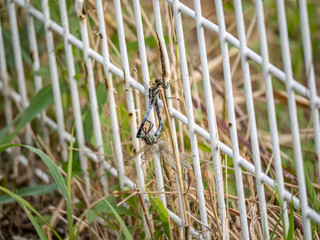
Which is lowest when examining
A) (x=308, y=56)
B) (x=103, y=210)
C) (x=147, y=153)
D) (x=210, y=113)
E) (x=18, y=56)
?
(x=103, y=210)

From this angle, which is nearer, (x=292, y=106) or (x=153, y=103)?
(x=292, y=106)

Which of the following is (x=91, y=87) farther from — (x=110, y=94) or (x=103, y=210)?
(x=103, y=210)

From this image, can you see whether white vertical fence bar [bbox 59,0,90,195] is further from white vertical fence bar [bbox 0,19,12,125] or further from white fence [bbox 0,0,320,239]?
white vertical fence bar [bbox 0,19,12,125]

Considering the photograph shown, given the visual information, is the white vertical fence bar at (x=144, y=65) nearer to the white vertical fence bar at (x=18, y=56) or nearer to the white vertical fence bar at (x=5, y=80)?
the white vertical fence bar at (x=18, y=56)

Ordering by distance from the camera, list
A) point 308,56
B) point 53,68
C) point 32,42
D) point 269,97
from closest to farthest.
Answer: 1. point 308,56
2. point 269,97
3. point 53,68
4. point 32,42

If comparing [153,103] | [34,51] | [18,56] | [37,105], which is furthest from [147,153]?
[18,56]

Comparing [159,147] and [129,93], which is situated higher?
[129,93]

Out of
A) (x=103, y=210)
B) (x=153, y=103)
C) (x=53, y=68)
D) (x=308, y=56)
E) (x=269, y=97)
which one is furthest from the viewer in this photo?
(x=53, y=68)

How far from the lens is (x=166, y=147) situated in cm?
134

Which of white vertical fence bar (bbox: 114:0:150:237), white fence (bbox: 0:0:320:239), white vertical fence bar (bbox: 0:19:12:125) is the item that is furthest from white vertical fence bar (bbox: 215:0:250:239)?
white vertical fence bar (bbox: 0:19:12:125)

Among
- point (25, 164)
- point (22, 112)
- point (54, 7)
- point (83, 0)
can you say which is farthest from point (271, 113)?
point (25, 164)

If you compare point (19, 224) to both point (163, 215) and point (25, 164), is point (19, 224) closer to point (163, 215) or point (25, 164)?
point (25, 164)

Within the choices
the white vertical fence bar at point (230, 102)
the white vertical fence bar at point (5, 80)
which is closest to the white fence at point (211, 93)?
the white vertical fence bar at point (230, 102)

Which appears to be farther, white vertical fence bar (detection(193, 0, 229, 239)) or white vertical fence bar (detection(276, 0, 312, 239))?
white vertical fence bar (detection(193, 0, 229, 239))
